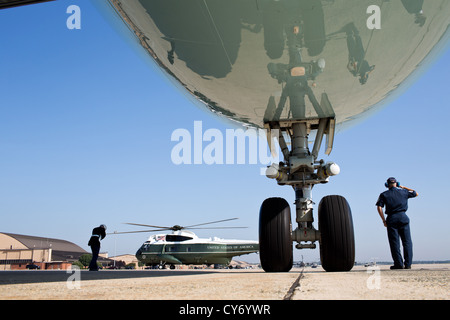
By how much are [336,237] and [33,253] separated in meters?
73.2

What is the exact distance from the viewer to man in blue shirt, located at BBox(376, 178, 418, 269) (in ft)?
16.8

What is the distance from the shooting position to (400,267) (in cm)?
506

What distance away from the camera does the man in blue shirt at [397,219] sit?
5113 millimetres

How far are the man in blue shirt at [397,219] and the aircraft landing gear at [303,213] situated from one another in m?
1.13

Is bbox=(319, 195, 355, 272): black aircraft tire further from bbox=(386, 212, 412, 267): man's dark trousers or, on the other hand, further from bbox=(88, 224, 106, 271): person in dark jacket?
bbox=(88, 224, 106, 271): person in dark jacket

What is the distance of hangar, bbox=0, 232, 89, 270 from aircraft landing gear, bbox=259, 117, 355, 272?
191 feet

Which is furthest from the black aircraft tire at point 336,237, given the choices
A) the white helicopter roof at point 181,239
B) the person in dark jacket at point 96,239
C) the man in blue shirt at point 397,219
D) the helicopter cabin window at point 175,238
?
the helicopter cabin window at point 175,238

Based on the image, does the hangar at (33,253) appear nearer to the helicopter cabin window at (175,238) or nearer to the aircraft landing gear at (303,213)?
the helicopter cabin window at (175,238)

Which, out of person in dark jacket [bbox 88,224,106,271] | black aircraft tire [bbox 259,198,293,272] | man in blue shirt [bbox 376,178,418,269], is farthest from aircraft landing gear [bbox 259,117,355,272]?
person in dark jacket [bbox 88,224,106,271]

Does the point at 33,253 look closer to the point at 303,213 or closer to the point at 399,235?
the point at 303,213

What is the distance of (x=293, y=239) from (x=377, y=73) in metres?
2.50

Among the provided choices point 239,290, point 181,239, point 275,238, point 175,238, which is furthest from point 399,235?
point 175,238
